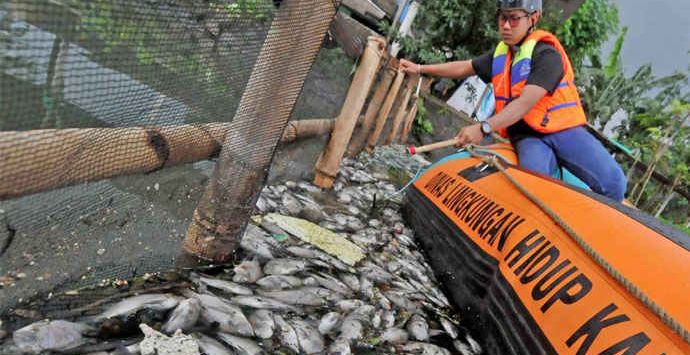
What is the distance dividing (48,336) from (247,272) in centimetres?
98

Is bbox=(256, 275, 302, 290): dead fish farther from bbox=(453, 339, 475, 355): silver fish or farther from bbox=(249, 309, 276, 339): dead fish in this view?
bbox=(453, 339, 475, 355): silver fish

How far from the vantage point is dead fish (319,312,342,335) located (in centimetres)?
216

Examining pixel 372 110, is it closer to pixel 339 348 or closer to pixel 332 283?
pixel 332 283

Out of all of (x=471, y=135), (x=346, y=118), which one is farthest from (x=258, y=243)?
(x=471, y=135)

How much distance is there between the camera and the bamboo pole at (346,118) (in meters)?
4.21

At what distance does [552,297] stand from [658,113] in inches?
507

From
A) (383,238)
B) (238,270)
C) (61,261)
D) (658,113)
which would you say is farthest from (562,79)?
(658,113)

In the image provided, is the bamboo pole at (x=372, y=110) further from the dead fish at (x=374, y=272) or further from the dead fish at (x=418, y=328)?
the dead fish at (x=418, y=328)

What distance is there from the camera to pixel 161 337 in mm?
1588

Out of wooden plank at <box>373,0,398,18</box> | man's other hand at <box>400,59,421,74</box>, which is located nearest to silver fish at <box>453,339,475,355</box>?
man's other hand at <box>400,59,421,74</box>

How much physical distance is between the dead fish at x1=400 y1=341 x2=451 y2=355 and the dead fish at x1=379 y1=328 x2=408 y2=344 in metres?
0.04

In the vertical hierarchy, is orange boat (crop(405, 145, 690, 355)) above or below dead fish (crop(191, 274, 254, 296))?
above

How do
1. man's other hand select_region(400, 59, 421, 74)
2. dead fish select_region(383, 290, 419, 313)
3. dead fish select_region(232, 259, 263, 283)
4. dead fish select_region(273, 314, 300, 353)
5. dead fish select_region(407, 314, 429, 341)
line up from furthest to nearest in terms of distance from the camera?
1. man's other hand select_region(400, 59, 421, 74)
2. dead fish select_region(383, 290, 419, 313)
3. dead fish select_region(407, 314, 429, 341)
4. dead fish select_region(232, 259, 263, 283)
5. dead fish select_region(273, 314, 300, 353)

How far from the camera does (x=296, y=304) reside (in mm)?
2268
